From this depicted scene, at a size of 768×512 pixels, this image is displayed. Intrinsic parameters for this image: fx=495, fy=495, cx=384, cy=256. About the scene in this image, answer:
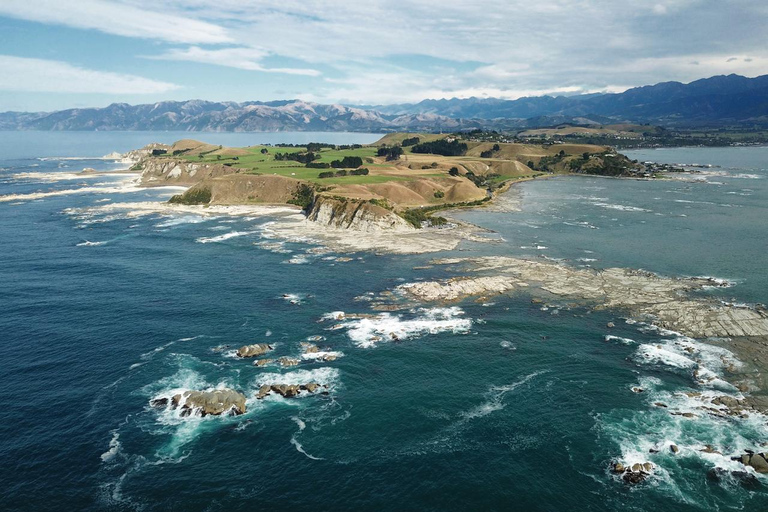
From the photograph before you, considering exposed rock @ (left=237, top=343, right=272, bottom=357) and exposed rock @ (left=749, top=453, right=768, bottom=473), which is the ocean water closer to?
exposed rock @ (left=237, top=343, right=272, bottom=357)

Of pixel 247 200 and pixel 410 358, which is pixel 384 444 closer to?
pixel 410 358

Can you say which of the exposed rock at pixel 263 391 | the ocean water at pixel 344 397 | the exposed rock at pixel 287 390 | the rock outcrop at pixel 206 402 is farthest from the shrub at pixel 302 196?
the rock outcrop at pixel 206 402

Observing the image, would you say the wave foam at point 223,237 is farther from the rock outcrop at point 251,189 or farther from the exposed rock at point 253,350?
the exposed rock at point 253,350

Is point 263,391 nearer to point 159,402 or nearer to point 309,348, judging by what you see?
point 309,348

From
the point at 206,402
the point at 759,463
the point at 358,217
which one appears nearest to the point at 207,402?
the point at 206,402

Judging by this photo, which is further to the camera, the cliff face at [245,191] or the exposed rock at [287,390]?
the cliff face at [245,191]

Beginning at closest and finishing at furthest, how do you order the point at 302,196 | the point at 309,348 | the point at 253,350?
the point at 253,350, the point at 309,348, the point at 302,196
